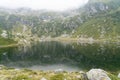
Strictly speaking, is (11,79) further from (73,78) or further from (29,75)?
(73,78)

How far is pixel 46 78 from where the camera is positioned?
2990 inches

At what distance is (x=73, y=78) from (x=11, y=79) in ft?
68.3

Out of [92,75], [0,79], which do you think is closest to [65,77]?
[92,75]

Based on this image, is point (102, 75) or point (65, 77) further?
point (65, 77)

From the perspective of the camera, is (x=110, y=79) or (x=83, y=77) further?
(x=83, y=77)

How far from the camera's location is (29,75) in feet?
258

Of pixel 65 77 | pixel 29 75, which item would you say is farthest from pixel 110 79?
pixel 29 75

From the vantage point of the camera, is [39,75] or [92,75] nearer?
[92,75]

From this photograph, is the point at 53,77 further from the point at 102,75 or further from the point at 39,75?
the point at 102,75

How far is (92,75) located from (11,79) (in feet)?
87.8

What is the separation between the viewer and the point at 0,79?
253 ft

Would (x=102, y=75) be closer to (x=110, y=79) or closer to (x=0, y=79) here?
(x=110, y=79)

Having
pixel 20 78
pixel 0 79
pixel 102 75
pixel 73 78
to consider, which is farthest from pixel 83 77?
Result: pixel 0 79

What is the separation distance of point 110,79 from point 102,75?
3.14 m
